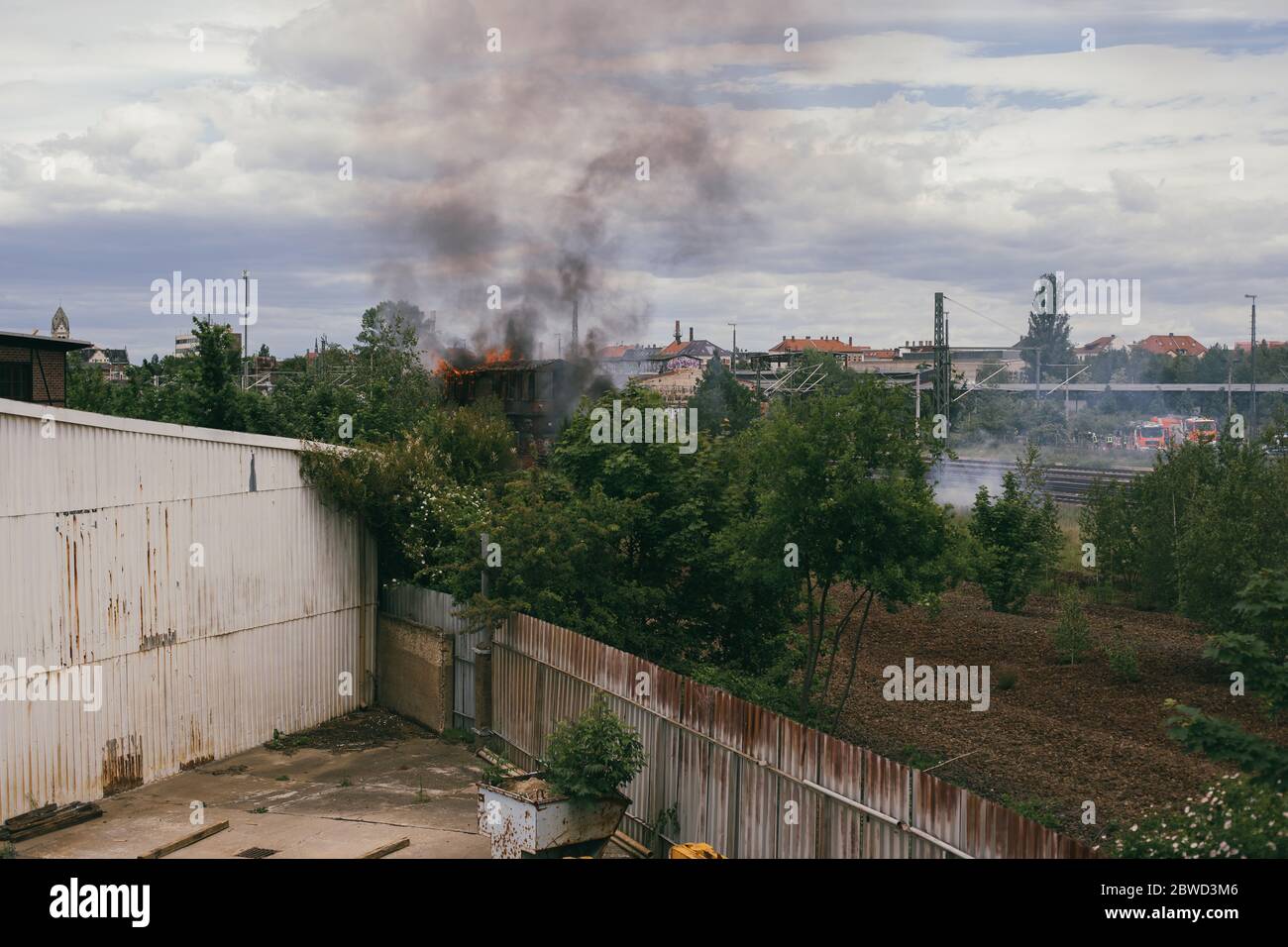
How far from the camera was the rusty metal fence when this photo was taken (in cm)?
888

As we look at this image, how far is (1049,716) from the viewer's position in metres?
19.1

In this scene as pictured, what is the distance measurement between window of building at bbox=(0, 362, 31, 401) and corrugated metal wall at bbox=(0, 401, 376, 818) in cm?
1269

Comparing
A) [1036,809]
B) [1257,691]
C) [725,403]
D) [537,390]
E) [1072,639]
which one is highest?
[537,390]

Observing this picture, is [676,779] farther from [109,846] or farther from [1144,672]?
[1144,672]

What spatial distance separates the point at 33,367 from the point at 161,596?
14555 millimetres

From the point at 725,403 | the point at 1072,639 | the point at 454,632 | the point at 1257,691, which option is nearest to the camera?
the point at 1257,691

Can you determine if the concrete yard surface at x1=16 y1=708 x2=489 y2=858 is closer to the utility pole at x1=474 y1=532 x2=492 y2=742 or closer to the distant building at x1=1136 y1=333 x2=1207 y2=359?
the utility pole at x1=474 y1=532 x2=492 y2=742

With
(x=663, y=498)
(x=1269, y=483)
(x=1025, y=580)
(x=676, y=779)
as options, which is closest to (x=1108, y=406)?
(x=1025, y=580)

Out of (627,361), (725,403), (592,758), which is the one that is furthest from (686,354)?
(592,758)

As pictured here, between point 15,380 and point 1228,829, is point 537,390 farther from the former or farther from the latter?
point 1228,829

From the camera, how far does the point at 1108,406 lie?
84.6 meters

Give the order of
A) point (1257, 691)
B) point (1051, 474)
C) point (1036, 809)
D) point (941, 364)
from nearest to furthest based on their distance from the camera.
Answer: point (1257, 691) → point (1036, 809) → point (941, 364) → point (1051, 474)

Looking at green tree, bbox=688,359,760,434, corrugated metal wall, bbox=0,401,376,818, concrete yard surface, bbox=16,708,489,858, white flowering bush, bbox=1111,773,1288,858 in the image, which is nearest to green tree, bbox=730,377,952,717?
concrete yard surface, bbox=16,708,489,858

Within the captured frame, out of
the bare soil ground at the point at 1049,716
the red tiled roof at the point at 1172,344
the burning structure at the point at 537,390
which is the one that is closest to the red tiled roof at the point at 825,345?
the red tiled roof at the point at 1172,344
